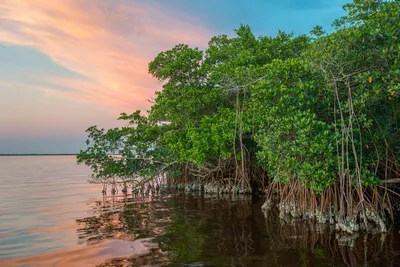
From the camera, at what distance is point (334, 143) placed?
6785 millimetres

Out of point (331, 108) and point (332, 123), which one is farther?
point (331, 108)

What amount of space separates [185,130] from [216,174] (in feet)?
8.17

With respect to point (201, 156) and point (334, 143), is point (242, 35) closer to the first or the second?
point (201, 156)

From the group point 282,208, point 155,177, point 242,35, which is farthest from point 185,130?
point 282,208

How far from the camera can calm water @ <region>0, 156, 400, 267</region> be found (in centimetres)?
525

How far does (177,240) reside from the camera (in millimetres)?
6480

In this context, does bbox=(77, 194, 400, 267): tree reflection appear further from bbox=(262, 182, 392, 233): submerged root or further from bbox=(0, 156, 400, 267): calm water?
bbox=(262, 182, 392, 233): submerged root

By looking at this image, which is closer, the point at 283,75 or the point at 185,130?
the point at 283,75

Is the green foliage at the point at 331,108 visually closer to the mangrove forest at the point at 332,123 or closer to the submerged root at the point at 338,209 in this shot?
the mangrove forest at the point at 332,123

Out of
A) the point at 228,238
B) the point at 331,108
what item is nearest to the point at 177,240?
the point at 228,238

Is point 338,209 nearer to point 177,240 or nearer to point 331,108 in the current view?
point 331,108

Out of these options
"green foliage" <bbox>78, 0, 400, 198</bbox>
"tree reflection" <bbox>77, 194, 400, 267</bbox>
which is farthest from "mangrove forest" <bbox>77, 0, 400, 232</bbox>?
"tree reflection" <bbox>77, 194, 400, 267</bbox>

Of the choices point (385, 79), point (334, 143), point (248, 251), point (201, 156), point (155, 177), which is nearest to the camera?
point (248, 251)

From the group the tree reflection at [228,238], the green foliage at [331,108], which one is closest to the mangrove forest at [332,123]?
the green foliage at [331,108]
